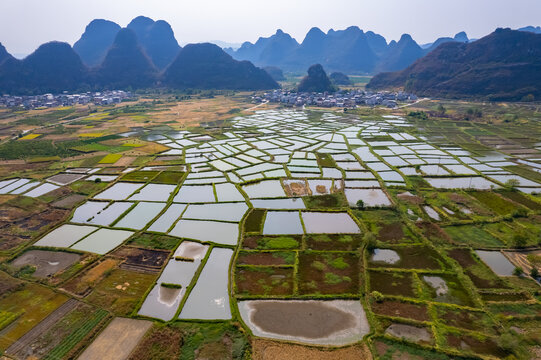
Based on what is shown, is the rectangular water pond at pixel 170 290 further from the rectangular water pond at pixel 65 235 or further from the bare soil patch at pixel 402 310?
the bare soil patch at pixel 402 310

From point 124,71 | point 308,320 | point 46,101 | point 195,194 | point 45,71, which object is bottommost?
point 308,320

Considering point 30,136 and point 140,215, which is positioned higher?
point 30,136

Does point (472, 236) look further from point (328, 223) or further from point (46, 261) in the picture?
point (46, 261)

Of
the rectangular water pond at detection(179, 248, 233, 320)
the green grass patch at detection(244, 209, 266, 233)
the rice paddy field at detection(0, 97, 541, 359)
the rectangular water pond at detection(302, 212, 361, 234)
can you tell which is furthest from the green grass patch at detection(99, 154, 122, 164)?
the rectangular water pond at detection(302, 212, 361, 234)

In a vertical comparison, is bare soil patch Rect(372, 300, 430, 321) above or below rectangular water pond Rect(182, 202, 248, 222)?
below

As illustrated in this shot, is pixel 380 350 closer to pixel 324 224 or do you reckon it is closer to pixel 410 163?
pixel 324 224

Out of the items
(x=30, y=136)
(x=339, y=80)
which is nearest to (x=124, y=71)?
(x=30, y=136)

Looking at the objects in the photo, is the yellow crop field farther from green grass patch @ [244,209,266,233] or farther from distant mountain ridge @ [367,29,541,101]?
distant mountain ridge @ [367,29,541,101]

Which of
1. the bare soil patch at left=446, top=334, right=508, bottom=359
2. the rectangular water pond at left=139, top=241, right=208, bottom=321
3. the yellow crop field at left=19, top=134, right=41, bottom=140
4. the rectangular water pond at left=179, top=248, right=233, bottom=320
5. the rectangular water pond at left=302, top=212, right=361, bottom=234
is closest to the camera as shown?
the bare soil patch at left=446, top=334, right=508, bottom=359
